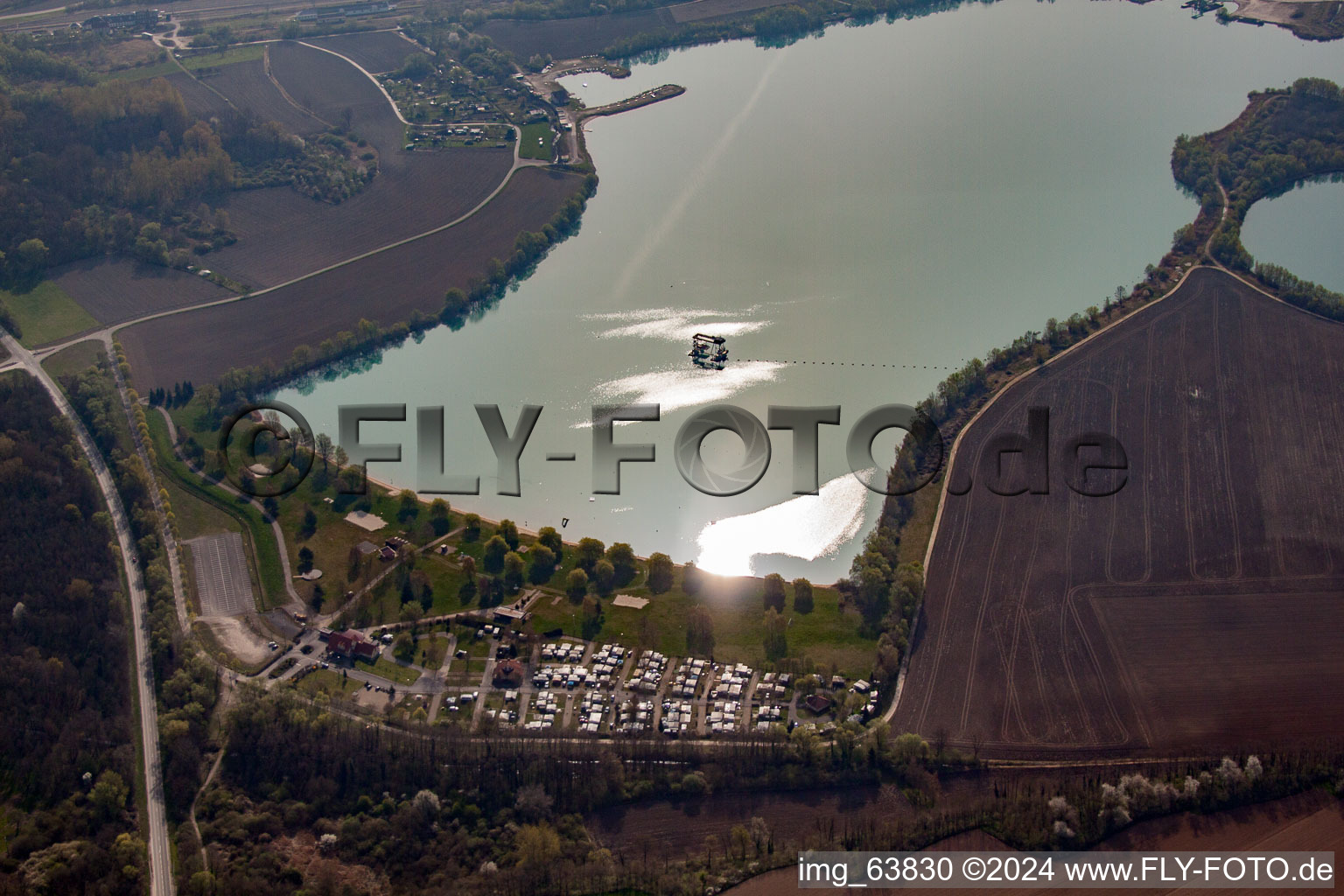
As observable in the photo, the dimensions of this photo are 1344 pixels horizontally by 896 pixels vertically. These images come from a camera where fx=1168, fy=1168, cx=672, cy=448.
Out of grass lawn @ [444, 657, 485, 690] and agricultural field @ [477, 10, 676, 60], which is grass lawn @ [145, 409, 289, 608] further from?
agricultural field @ [477, 10, 676, 60]

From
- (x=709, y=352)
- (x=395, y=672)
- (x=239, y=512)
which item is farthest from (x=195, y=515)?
(x=709, y=352)

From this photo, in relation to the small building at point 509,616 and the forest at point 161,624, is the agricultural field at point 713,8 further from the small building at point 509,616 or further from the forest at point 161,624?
the small building at point 509,616

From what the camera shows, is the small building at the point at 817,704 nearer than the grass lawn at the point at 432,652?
Yes

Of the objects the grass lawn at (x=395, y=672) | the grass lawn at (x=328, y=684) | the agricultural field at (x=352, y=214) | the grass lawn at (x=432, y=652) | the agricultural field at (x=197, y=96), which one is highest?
the agricultural field at (x=197, y=96)

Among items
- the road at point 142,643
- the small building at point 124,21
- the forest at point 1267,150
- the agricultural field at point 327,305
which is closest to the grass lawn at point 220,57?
the small building at point 124,21

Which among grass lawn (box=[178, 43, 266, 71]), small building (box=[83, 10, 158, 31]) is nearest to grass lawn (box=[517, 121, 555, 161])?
grass lawn (box=[178, 43, 266, 71])

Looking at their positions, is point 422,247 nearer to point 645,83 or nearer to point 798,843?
point 645,83
